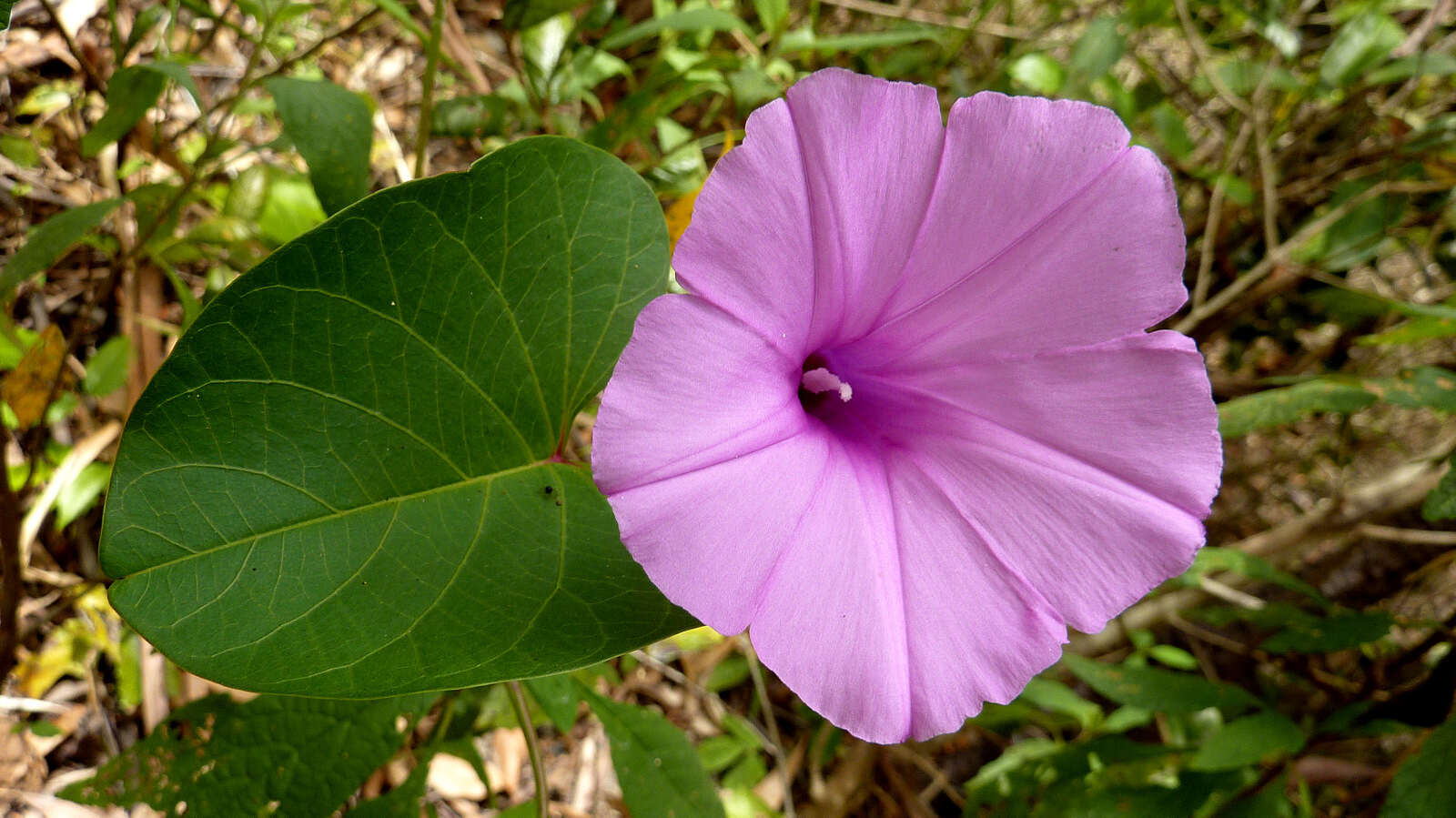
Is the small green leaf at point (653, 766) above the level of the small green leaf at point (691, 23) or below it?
below

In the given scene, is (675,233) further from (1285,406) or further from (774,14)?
(1285,406)

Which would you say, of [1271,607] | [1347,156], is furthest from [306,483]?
[1347,156]

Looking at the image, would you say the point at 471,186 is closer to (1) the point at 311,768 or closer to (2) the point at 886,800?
(1) the point at 311,768

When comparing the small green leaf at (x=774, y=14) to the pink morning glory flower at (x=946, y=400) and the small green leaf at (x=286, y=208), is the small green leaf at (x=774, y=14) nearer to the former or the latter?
the small green leaf at (x=286, y=208)

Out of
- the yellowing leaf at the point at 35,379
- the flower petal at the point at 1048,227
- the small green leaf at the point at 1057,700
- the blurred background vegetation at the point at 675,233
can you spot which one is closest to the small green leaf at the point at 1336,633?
the blurred background vegetation at the point at 675,233

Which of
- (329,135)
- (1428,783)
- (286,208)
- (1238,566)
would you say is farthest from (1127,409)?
(286,208)

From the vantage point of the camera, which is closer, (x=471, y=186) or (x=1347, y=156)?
(x=471, y=186)

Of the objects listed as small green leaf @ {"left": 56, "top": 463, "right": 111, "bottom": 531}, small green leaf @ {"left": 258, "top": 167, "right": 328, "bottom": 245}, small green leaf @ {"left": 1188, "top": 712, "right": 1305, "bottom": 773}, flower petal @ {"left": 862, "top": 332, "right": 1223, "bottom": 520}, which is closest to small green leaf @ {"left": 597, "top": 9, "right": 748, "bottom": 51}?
→ small green leaf @ {"left": 258, "top": 167, "right": 328, "bottom": 245}
